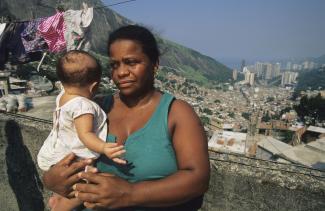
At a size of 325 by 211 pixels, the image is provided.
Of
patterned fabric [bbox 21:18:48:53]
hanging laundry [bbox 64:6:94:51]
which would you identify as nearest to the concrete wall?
hanging laundry [bbox 64:6:94:51]

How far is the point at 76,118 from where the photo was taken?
172 cm

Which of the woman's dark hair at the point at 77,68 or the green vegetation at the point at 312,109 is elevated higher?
the woman's dark hair at the point at 77,68

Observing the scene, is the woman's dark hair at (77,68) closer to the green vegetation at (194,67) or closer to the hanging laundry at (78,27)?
the hanging laundry at (78,27)

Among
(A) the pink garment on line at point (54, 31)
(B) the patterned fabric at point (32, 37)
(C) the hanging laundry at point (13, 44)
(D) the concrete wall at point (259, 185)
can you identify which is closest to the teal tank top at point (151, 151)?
(D) the concrete wall at point (259, 185)

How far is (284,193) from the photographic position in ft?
6.97

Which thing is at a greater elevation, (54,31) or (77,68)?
(54,31)

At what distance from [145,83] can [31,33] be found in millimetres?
6620

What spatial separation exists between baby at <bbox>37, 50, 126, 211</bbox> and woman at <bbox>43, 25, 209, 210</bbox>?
0.28ft

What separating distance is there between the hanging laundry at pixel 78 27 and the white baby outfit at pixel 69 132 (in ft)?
17.7

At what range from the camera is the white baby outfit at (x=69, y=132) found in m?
1.72

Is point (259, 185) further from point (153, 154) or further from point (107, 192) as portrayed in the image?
point (107, 192)

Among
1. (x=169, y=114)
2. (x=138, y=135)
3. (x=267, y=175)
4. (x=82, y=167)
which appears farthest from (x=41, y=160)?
(x=267, y=175)

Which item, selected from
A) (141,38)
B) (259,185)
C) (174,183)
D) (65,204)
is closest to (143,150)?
(174,183)

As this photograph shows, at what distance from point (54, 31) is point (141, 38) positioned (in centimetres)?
639
